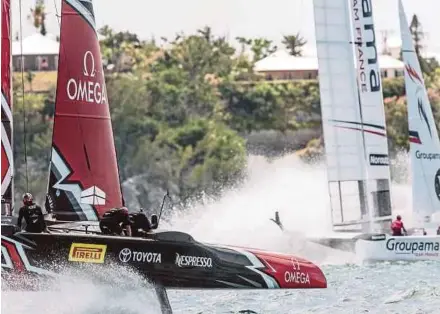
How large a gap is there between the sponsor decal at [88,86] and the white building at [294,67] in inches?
1732

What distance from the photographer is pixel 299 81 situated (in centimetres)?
5688

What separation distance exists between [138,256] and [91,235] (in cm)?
52

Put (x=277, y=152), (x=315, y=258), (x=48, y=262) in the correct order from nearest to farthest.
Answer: (x=48, y=262) → (x=315, y=258) → (x=277, y=152)

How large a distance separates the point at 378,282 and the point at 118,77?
3496 centimetres

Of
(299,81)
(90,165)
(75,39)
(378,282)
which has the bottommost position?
(378,282)

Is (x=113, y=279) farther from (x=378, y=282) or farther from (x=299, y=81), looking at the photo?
(x=299, y=81)

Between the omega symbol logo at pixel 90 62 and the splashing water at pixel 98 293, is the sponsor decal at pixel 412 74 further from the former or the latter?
the splashing water at pixel 98 293

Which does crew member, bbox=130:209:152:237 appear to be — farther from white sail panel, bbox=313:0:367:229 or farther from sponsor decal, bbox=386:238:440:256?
white sail panel, bbox=313:0:367:229

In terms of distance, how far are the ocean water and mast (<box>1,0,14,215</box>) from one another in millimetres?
1097

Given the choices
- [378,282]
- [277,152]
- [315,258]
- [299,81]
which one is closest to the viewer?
[378,282]

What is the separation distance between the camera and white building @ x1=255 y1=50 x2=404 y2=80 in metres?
61.7

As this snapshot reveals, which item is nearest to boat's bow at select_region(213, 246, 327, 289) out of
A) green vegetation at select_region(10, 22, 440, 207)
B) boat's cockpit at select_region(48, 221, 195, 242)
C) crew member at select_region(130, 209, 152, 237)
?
boat's cockpit at select_region(48, 221, 195, 242)

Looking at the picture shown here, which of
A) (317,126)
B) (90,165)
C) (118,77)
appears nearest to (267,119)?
(317,126)

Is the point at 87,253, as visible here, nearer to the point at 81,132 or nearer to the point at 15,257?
the point at 15,257
